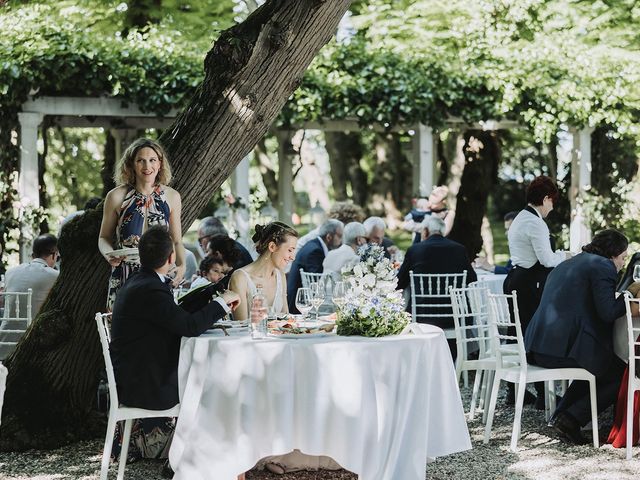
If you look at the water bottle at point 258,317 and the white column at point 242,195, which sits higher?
the white column at point 242,195

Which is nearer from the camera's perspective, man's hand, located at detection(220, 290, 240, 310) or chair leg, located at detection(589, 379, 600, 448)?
man's hand, located at detection(220, 290, 240, 310)

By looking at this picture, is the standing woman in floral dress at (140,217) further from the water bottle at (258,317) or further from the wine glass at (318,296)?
the water bottle at (258,317)

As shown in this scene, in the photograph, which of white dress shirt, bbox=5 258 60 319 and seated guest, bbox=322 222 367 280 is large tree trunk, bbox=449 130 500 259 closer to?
seated guest, bbox=322 222 367 280

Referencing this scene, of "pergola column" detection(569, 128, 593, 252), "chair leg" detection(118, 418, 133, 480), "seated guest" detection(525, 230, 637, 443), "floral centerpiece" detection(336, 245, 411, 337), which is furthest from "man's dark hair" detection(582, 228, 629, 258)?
"pergola column" detection(569, 128, 593, 252)

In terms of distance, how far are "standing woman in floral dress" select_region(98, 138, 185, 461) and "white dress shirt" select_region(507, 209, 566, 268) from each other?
3.00 metres

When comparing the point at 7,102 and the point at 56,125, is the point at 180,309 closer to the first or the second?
the point at 7,102

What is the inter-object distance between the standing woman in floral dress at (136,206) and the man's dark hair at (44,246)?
1972mm

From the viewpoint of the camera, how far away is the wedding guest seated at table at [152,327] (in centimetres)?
500

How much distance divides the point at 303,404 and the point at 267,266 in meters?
1.23

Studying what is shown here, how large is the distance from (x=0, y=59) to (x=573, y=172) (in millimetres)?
7904

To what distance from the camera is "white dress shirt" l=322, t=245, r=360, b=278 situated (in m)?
9.05

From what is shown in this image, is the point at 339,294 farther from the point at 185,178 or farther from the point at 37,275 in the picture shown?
the point at 37,275

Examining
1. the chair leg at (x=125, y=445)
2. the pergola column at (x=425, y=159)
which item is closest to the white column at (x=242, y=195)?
the pergola column at (x=425, y=159)

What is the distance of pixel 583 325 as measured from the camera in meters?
6.38
